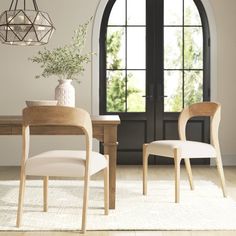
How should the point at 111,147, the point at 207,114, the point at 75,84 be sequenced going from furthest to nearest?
the point at 75,84, the point at 207,114, the point at 111,147

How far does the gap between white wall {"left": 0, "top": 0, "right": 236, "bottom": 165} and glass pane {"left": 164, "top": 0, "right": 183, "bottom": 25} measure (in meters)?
0.42

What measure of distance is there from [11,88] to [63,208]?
3347 millimetres

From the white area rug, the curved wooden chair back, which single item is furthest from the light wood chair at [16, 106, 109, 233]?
the white area rug

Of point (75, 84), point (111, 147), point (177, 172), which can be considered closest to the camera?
point (111, 147)

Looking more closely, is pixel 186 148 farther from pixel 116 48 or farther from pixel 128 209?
pixel 116 48

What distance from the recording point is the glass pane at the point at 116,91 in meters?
7.50

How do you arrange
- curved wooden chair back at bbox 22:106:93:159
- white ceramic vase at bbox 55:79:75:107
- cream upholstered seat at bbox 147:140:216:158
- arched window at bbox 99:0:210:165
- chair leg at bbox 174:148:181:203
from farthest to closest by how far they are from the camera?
arched window at bbox 99:0:210:165, white ceramic vase at bbox 55:79:75:107, cream upholstered seat at bbox 147:140:216:158, chair leg at bbox 174:148:181:203, curved wooden chair back at bbox 22:106:93:159

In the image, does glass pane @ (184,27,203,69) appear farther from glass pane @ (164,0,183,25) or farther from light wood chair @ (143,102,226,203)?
light wood chair @ (143,102,226,203)

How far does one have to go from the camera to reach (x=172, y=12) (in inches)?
295

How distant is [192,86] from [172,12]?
1017mm

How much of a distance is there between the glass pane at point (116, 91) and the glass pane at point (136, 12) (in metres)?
0.70

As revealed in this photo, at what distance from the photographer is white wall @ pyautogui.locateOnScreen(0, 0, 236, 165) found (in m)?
7.36

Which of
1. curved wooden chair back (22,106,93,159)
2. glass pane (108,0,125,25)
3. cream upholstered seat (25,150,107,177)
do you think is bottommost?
cream upholstered seat (25,150,107,177)

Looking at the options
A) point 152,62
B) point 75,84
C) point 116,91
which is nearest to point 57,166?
point 75,84
